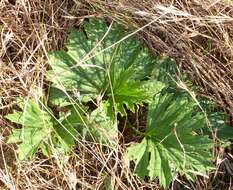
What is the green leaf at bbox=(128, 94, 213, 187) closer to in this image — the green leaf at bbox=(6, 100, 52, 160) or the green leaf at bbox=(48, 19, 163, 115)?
the green leaf at bbox=(48, 19, 163, 115)

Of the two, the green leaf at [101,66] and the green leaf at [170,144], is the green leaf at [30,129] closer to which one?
the green leaf at [101,66]

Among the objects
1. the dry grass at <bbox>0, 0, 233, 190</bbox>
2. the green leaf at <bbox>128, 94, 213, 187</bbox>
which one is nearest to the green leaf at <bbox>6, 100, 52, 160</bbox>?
the dry grass at <bbox>0, 0, 233, 190</bbox>

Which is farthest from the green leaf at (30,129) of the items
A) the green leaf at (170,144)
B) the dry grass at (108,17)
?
the green leaf at (170,144)

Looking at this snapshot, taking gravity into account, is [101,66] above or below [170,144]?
above

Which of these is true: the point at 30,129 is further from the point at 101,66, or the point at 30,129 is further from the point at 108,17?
the point at 108,17

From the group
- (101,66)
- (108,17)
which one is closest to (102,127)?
(101,66)

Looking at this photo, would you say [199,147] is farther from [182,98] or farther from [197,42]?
[197,42]
